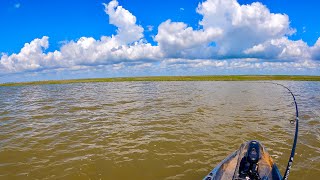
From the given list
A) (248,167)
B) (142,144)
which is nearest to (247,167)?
(248,167)

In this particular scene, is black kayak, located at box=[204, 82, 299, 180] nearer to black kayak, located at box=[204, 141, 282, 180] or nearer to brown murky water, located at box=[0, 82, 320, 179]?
black kayak, located at box=[204, 141, 282, 180]

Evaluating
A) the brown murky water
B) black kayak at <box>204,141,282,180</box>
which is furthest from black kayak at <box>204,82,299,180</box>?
the brown murky water

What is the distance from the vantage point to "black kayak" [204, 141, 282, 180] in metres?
8.04

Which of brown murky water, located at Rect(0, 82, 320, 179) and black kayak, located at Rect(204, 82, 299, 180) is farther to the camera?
brown murky water, located at Rect(0, 82, 320, 179)

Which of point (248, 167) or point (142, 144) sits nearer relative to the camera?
point (248, 167)

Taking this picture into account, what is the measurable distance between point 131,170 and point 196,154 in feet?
11.8

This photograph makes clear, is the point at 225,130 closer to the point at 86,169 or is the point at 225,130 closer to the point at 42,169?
the point at 86,169

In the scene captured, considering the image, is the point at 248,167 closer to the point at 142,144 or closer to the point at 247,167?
the point at 247,167

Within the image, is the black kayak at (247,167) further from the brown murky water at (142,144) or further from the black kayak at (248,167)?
the brown murky water at (142,144)

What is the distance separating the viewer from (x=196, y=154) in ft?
42.7

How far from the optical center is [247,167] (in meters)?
8.48

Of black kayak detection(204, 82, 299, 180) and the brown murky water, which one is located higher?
black kayak detection(204, 82, 299, 180)

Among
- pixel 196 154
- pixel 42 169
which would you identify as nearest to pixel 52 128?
pixel 42 169

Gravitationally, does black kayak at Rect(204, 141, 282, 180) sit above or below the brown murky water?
above
